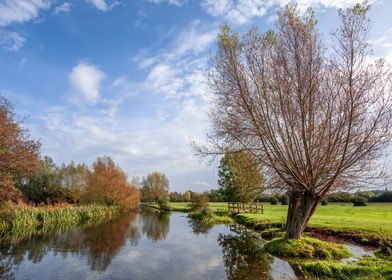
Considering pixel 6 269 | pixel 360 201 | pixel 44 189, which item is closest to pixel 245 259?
pixel 6 269

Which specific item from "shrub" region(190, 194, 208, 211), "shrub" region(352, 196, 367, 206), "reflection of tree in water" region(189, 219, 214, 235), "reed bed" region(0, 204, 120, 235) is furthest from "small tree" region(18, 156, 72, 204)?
"shrub" region(352, 196, 367, 206)

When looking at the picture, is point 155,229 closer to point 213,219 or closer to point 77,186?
point 213,219

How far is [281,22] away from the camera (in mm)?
13328

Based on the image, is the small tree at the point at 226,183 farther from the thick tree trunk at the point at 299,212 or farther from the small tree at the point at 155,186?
the small tree at the point at 155,186

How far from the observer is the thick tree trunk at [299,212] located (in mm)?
15045

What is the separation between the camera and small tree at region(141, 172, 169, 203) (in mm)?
90312

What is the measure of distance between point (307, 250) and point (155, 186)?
259ft

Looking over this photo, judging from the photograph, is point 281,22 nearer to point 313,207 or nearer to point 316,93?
point 316,93

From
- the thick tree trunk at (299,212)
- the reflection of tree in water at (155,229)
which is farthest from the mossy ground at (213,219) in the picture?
the thick tree trunk at (299,212)

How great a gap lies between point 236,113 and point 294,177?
13.1ft

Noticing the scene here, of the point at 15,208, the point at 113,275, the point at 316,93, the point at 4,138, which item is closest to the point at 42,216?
the point at 15,208

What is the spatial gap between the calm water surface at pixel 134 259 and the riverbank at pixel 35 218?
403 centimetres

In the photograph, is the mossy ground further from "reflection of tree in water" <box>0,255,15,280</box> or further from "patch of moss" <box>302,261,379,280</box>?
"reflection of tree in water" <box>0,255,15,280</box>

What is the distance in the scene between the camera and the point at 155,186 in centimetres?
9062
